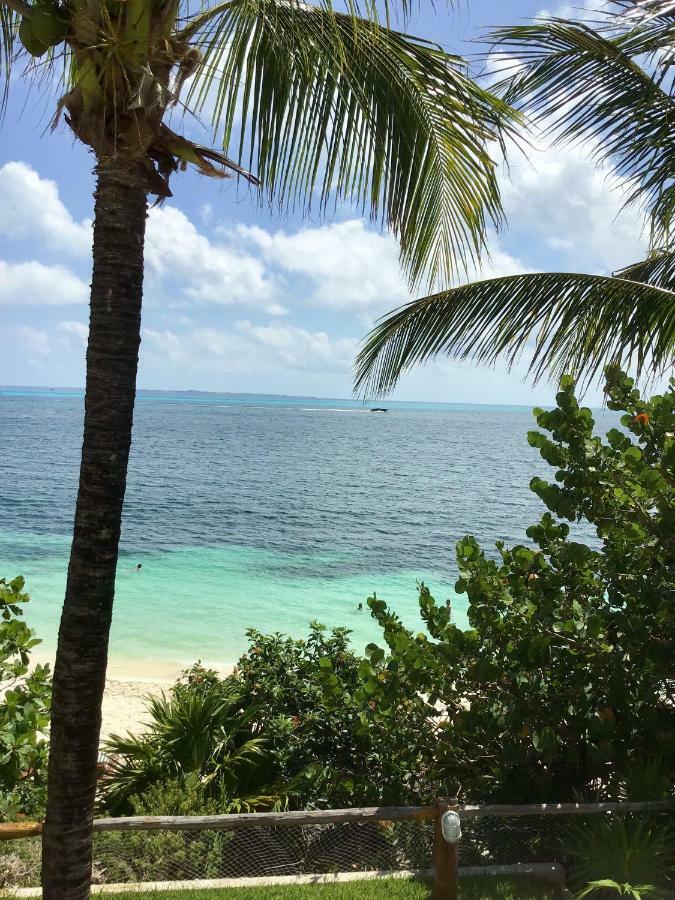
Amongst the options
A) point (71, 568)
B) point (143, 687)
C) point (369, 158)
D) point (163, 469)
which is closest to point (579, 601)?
point (369, 158)

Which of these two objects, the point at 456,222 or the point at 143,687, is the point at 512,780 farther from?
the point at 143,687

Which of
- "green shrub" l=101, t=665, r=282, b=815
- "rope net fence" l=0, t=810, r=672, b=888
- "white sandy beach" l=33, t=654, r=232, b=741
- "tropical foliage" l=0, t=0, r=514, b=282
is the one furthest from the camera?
"white sandy beach" l=33, t=654, r=232, b=741

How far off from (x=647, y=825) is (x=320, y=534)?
28.9 m

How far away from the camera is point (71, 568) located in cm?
293

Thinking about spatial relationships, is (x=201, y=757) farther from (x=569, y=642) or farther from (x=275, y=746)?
(x=569, y=642)

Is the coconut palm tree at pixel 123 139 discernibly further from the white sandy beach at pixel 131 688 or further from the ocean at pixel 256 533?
the ocean at pixel 256 533

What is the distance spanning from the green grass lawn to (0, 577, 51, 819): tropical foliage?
113 cm

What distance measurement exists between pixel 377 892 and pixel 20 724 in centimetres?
245

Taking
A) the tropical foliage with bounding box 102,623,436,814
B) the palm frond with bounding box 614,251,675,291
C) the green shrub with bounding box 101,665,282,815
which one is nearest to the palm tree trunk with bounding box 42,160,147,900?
the tropical foliage with bounding box 102,623,436,814

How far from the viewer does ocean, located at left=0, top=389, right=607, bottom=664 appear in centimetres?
1909

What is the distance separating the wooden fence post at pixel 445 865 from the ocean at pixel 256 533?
39.0 ft

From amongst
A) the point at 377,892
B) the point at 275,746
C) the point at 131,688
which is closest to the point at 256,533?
the point at 131,688

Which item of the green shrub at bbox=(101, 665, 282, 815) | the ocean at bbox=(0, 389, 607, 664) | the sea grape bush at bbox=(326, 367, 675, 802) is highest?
the sea grape bush at bbox=(326, 367, 675, 802)

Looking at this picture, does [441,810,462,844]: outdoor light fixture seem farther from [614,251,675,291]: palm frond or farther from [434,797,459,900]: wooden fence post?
[614,251,675,291]: palm frond
